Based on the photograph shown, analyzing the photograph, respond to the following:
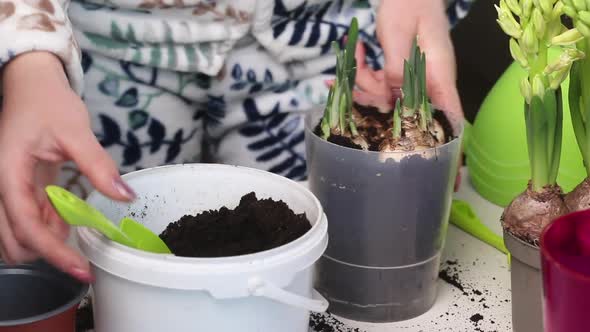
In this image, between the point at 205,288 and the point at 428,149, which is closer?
the point at 205,288

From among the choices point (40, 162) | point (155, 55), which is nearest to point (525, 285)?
point (40, 162)

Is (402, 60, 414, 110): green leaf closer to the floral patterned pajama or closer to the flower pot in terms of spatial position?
the flower pot

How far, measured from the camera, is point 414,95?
531mm

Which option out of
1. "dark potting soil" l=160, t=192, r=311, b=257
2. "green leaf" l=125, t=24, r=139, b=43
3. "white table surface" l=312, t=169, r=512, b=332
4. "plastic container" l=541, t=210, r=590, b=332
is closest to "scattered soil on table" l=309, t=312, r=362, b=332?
"white table surface" l=312, t=169, r=512, b=332

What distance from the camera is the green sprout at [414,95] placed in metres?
0.53

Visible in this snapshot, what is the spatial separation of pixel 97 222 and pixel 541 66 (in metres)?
0.27

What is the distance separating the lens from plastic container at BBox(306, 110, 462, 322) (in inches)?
20.4

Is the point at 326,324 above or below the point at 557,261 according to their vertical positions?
below

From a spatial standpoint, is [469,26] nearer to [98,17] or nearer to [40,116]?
[98,17]

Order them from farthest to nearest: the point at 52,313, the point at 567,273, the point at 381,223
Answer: the point at 381,223, the point at 52,313, the point at 567,273

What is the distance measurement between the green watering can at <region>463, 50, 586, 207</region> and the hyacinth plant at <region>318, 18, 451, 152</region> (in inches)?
6.0

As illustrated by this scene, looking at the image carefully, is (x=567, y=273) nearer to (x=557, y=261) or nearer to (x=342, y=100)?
(x=557, y=261)

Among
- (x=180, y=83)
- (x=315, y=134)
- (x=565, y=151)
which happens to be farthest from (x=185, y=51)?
(x=565, y=151)

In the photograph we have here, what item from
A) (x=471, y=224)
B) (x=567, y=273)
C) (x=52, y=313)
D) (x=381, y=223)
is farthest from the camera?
(x=471, y=224)
